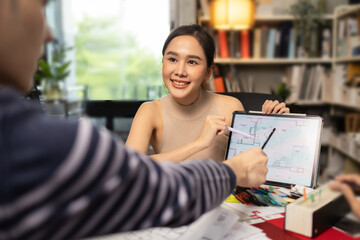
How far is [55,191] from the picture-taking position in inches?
14.0

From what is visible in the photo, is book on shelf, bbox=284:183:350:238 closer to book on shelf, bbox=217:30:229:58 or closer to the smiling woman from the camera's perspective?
the smiling woman

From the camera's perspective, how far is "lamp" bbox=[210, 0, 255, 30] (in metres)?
2.64

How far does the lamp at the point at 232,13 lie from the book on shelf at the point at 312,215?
214cm

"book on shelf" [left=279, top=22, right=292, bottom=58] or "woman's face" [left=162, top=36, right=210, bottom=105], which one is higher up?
"book on shelf" [left=279, top=22, right=292, bottom=58]

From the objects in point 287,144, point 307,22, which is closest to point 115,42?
point 307,22

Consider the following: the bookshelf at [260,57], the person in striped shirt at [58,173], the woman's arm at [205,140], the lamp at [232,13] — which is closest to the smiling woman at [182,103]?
the woman's arm at [205,140]

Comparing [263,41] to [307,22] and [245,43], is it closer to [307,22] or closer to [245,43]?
[245,43]

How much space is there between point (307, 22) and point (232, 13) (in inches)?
29.6

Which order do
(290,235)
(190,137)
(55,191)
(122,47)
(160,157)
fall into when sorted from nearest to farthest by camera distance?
(55,191), (290,235), (160,157), (190,137), (122,47)

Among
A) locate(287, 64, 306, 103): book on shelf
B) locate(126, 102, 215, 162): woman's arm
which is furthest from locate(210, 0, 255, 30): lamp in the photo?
locate(126, 102, 215, 162): woman's arm

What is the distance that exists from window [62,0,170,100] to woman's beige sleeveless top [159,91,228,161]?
3.27 metres

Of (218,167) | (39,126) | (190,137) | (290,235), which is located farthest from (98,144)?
(190,137)

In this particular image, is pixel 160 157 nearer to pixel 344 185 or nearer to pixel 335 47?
pixel 344 185

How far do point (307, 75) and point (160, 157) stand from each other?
7.64 ft
